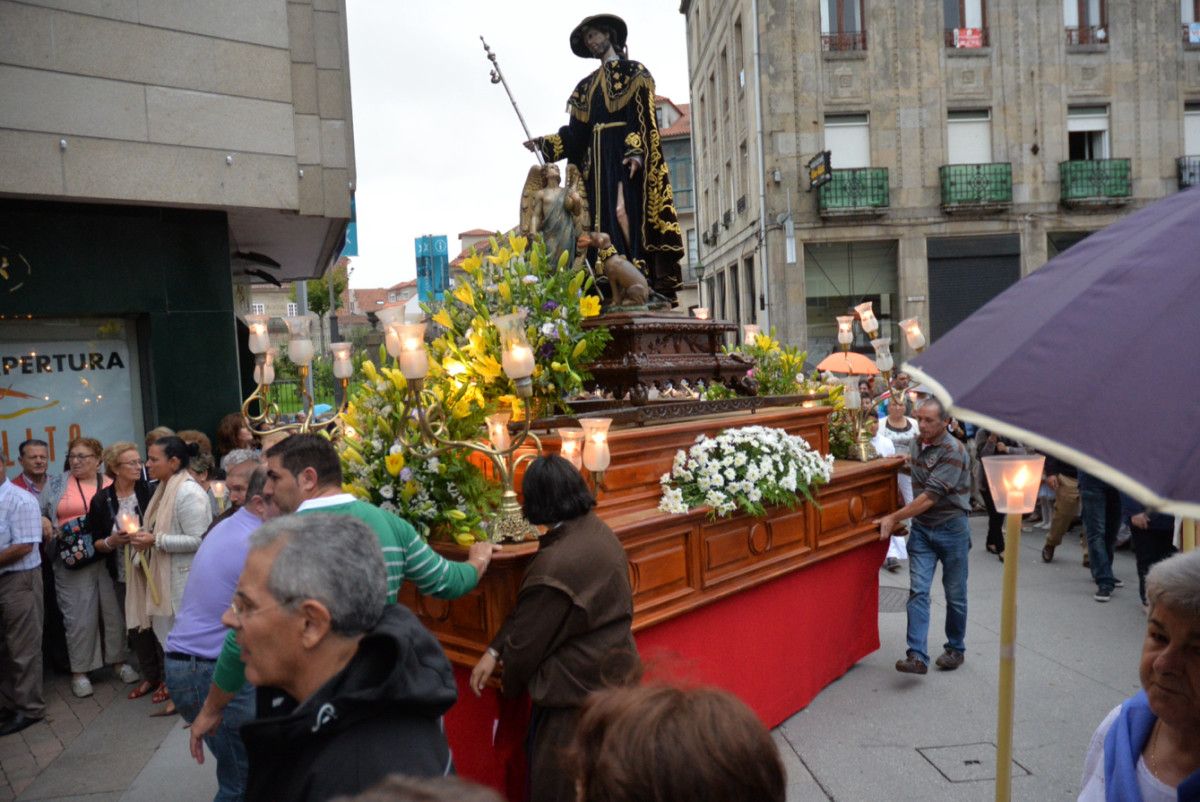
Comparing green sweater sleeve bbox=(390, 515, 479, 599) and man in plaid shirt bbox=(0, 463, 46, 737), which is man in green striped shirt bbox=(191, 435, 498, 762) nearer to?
green sweater sleeve bbox=(390, 515, 479, 599)

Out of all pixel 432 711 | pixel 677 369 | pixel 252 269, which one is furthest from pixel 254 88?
pixel 432 711

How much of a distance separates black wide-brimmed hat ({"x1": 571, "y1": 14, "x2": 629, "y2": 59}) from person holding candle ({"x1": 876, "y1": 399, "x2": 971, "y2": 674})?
3760mm

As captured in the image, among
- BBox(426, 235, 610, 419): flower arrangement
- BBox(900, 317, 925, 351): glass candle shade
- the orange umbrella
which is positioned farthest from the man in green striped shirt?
the orange umbrella

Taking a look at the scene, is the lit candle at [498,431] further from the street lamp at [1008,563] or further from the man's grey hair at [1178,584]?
the man's grey hair at [1178,584]

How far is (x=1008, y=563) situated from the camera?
229cm

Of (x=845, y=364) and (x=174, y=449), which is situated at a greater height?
(x=845, y=364)

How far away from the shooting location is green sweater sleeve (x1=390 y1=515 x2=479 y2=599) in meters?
3.38

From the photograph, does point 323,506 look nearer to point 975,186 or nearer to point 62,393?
point 62,393

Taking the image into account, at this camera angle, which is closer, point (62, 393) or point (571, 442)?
point (571, 442)

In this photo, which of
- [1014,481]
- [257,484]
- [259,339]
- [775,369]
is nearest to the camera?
[1014,481]

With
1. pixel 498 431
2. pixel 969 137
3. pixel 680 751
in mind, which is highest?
pixel 969 137

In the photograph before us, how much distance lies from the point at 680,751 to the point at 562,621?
2.13 meters

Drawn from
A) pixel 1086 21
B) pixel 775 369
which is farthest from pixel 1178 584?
pixel 1086 21

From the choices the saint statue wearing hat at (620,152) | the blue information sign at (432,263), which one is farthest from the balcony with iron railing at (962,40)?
the saint statue wearing hat at (620,152)
